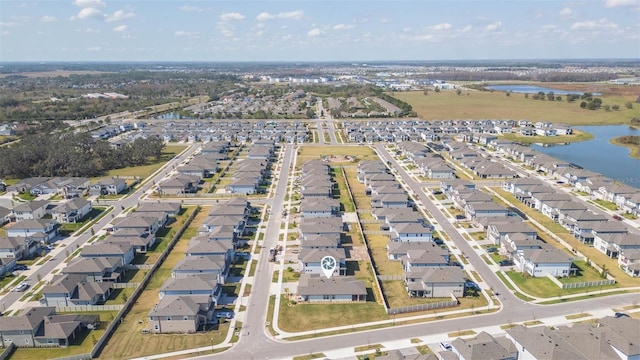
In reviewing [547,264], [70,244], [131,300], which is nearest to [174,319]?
[131,300]

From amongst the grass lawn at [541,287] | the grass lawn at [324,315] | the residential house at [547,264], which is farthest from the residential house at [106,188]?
the residential house at [547,264]

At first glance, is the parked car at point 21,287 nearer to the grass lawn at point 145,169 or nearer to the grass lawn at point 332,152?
the grass lawn at point 145,169

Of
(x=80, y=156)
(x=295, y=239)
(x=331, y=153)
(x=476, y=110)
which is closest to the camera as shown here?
(x=295, y=239)

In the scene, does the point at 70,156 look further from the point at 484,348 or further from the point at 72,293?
the point at 484,348

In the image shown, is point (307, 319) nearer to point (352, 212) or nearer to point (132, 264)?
point (132, 264)

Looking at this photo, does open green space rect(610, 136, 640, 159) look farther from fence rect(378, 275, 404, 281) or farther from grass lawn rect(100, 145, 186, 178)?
grass lawn rect(100, 145, 186, 178)

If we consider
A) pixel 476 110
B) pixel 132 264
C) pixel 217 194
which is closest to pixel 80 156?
pixel 217 194
